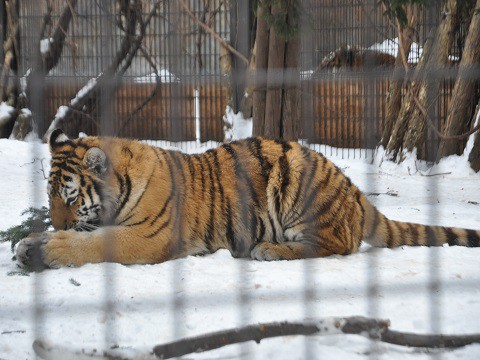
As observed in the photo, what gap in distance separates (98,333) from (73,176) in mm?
1055

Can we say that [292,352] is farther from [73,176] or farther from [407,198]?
[407,198]

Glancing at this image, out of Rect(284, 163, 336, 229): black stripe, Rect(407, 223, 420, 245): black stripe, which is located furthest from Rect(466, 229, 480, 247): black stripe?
Rect(284, 163, 336, 229): black stripe

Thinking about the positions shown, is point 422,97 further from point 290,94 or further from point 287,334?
point 287,334

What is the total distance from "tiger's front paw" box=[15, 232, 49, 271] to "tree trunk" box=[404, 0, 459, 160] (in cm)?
406

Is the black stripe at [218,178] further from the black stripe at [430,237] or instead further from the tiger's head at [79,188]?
the black stripe at [430,237]

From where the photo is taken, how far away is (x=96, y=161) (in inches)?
119

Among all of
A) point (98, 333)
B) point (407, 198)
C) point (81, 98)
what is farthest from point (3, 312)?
point (81, 98)

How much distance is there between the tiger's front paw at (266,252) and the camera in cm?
309

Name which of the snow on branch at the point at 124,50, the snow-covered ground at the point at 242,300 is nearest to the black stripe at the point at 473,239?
the snow-covered ground at the point at 242,300

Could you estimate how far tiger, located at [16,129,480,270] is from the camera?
3.02m

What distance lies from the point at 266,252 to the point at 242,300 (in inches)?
29.3

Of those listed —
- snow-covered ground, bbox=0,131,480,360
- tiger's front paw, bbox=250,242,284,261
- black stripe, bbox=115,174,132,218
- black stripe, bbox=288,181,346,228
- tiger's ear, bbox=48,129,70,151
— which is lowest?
tiger's front paw, bbox=250,242,284,261

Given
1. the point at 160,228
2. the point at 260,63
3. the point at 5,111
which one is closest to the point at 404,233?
the point at 160,228

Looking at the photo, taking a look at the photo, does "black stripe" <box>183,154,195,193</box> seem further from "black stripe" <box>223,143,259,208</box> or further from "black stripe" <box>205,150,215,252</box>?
"black stripe" <box>223,143,259,208</box>
